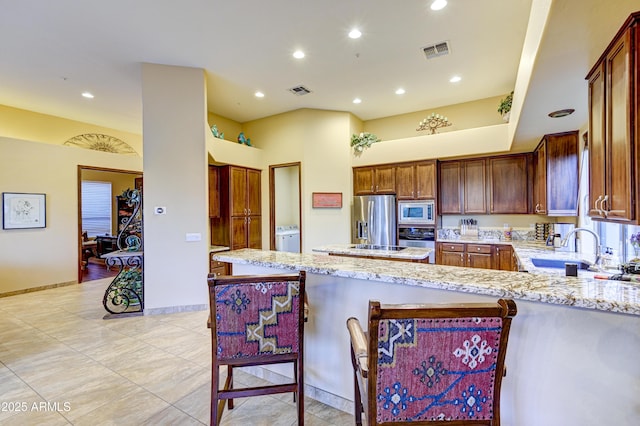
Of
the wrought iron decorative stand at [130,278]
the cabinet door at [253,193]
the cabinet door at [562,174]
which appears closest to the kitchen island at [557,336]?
the cabinet door at [562,174]

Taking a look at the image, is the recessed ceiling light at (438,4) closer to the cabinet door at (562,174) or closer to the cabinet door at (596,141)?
the cabinet door at (596,141)

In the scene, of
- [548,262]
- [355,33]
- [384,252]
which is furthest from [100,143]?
[548,262]

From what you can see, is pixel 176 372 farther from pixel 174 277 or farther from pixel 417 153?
pixel 417 153

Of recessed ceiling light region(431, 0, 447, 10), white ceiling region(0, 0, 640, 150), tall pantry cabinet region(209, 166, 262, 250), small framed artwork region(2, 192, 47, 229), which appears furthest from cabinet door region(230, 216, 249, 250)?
recessed ceiling light region(431, 0, 447, 10)

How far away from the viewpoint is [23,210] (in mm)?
5184

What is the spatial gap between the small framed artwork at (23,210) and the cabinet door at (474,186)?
25.4ft

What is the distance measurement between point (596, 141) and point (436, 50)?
2412mm

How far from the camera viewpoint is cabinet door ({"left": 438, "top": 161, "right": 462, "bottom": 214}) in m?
5.37

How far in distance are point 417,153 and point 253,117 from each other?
11.4 feet

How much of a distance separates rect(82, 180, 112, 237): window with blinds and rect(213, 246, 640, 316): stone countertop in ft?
30.4

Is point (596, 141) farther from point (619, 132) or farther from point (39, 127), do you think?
point (39, 127)

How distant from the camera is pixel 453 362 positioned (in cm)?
97

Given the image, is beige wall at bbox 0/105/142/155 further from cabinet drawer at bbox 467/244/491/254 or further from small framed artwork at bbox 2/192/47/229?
cabinet drawer at bbox 467/244/491/254

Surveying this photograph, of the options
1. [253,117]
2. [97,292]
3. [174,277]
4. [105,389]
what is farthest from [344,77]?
[97,292]
